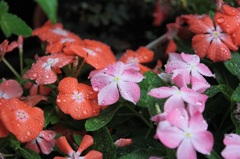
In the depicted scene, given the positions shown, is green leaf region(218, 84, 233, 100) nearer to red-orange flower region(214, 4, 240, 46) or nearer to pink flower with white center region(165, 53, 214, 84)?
pink flower with white center region(165, 53, 214, 84)

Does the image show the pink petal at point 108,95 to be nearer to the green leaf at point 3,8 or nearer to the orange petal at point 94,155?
the orange petal at point 94,155

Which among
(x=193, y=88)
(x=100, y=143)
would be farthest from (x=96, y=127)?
(x=193, y=88)

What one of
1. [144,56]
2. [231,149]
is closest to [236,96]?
→ [231,149]

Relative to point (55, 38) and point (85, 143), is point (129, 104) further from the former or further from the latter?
point (55, 38)

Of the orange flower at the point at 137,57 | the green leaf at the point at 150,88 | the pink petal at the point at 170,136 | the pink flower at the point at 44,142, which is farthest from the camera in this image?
the orange flower at the point at 137,57

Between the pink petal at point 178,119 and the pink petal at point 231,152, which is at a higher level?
the pink petal at point 178,119

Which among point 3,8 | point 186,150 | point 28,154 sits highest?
point 3,8

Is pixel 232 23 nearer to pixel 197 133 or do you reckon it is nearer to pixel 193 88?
pixel 193 88

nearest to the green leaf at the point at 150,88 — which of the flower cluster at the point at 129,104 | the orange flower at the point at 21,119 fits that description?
the flower cluster at the point at 129,104
